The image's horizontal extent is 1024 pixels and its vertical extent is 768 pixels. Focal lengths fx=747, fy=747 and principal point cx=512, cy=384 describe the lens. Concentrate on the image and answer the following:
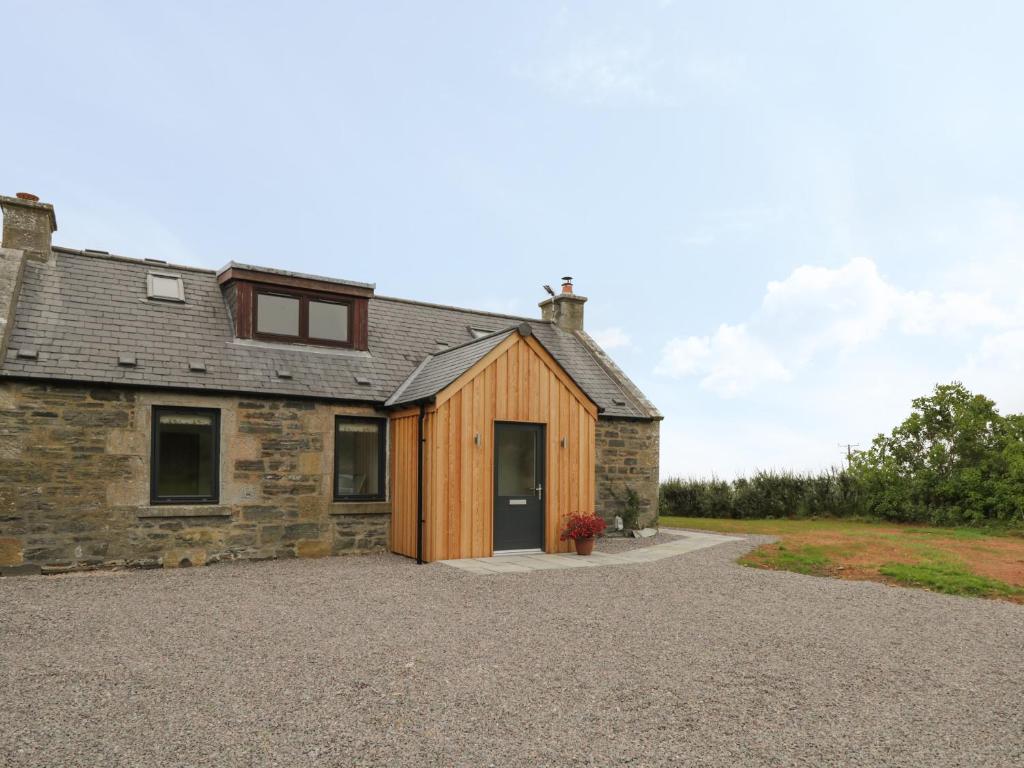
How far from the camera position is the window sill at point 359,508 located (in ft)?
44.8

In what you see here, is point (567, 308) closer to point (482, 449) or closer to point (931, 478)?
point (482, 449)

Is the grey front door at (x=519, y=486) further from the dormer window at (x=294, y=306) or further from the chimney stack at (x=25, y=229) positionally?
the chimney stack at (x=25, y=229)

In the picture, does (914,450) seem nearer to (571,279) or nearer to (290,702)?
(571,279)

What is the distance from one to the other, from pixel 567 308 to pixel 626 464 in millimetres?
5292

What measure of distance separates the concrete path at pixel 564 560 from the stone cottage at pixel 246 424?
0.39 meters

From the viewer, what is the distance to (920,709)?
18.4 feet

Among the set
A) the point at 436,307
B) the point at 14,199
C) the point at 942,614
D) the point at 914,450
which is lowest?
the point at 942,614

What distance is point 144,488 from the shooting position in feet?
40.0

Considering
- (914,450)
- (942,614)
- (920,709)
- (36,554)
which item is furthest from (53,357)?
(914,450)

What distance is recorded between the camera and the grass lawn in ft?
35.5

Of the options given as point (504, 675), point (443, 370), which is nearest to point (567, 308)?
point (443, 370)

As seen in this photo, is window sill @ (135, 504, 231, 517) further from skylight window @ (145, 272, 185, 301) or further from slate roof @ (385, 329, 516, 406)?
skylight window @ (145, 272, 185, 301)

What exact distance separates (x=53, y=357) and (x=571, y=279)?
1279cm

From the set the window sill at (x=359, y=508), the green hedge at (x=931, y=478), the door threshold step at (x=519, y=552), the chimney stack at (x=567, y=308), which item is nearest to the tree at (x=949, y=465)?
the green hedge at (x=931, y=478)
